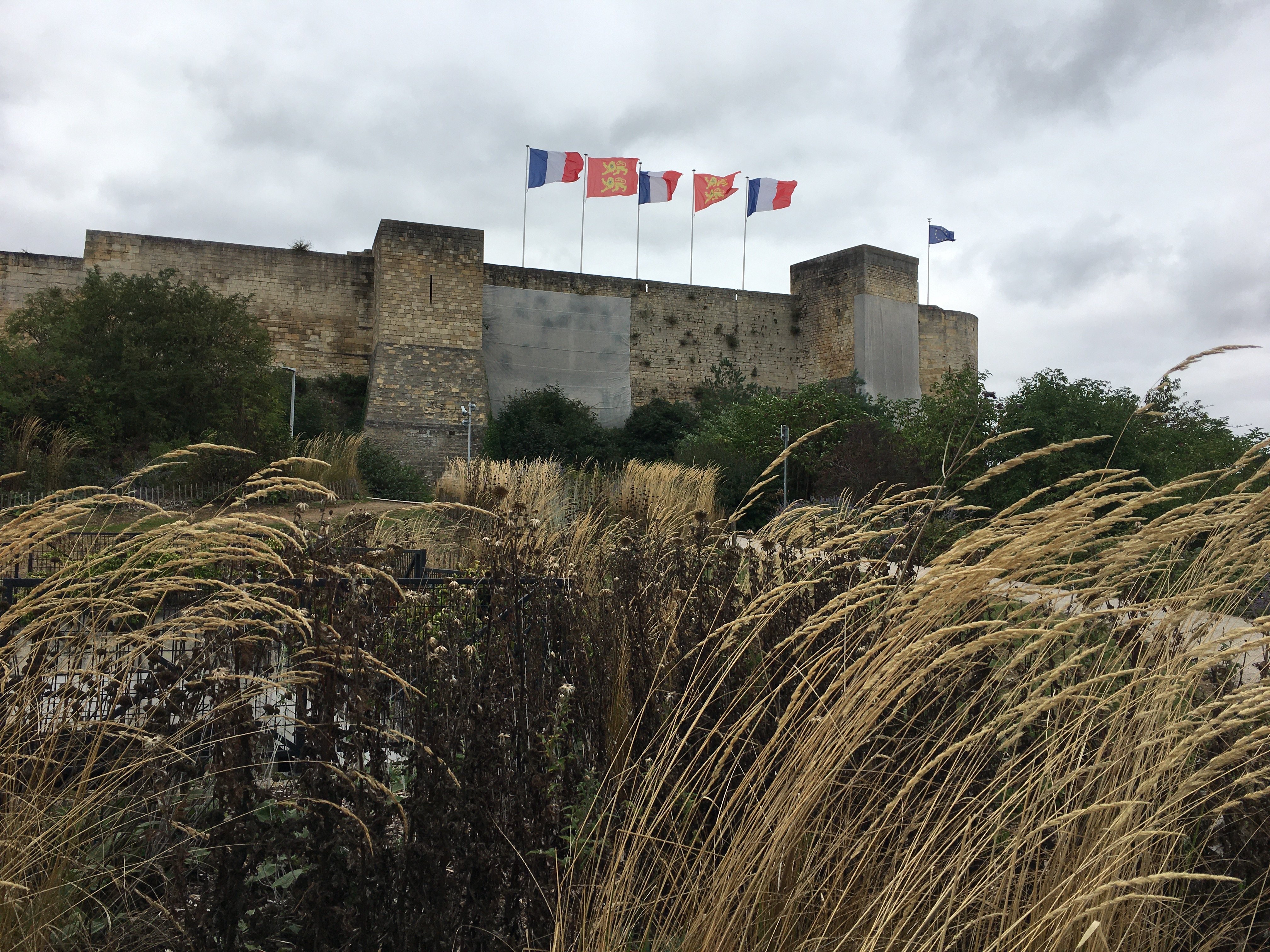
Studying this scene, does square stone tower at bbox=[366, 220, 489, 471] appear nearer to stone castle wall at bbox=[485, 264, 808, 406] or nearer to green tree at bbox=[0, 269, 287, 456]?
stone castle wall at bbox=[485, 264, 808, 406]

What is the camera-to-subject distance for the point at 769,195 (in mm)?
25453

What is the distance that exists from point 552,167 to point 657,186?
301 cm

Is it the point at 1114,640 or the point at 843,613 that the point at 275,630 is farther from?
the point at 1114,640

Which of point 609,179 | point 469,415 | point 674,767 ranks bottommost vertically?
point 674,767

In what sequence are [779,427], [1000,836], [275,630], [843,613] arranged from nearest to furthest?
[843,613] → [275,630] → [1000,836] → [779,427]

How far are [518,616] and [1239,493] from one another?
6.32 ft

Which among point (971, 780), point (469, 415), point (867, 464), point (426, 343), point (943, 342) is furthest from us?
point (943, 342)

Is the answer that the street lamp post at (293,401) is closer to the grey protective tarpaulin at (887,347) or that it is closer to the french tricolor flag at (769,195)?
the french tricolor flag at (769,195)

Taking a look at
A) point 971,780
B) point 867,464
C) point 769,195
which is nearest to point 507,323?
point 769,195

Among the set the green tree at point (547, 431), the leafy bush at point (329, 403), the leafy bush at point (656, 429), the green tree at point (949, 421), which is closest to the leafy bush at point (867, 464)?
the green tree at point (949, 421)

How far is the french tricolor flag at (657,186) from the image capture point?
24656mm

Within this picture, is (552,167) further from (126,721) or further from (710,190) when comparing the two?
(126,721)

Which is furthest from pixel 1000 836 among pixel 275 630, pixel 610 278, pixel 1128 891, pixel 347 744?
pixel 610 278

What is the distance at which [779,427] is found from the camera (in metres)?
17.3
